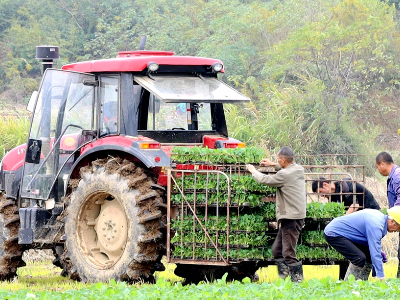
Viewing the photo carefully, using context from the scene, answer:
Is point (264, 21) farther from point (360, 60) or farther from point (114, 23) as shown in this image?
point (114, 23)

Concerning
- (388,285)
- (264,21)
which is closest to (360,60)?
(264,21)

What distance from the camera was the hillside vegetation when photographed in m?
21.9

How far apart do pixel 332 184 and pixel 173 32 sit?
809 inches

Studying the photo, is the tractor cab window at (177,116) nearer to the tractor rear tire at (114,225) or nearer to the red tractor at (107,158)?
the red tractor at (107,158)

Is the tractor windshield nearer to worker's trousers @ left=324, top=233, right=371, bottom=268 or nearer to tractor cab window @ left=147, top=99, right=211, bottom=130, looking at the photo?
tractor cab window @ left=147, top=99, right=211, bottom=130

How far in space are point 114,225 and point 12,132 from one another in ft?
34.2

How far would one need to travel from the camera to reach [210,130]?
35.8 feet

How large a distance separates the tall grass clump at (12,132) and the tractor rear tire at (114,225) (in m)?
8.97

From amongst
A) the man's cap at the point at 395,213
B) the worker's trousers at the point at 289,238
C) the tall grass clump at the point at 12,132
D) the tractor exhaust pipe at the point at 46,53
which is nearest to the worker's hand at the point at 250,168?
the worker's trousers at the point at 289,238

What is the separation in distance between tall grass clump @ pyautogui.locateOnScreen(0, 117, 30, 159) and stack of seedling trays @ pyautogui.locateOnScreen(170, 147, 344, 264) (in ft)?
33.6

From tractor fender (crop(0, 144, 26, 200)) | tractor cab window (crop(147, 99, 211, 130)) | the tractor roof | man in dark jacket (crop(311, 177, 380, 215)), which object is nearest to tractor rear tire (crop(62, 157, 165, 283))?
tractor cab window (crop(147, 99, 211, 130))

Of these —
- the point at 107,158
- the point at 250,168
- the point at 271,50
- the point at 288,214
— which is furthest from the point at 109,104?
the point at 271,50

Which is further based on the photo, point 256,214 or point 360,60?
point 360,60

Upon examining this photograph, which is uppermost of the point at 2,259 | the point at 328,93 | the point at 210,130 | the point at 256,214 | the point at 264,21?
the point at 264,21
